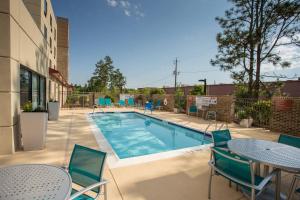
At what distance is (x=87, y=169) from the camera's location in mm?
1879

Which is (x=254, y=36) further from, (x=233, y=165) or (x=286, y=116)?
(x=233, y=165)

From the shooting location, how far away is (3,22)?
3623mm

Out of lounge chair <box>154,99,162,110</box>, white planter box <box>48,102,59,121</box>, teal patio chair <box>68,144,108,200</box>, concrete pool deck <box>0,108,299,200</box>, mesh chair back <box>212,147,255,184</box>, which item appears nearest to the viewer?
teal patio chair <box>68,144,108,200</box>

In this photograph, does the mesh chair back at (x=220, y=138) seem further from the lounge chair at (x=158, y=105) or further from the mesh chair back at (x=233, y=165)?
the lounge chair at (x=158, y=105)

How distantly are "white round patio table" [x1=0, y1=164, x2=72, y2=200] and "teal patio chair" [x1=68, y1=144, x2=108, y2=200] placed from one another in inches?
11.2

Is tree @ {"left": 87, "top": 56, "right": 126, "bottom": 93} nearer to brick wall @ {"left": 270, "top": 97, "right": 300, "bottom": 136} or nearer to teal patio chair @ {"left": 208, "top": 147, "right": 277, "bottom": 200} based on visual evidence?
brick wall @ {"left": 270, "top": 97, "right": 300, "bottom": 136}

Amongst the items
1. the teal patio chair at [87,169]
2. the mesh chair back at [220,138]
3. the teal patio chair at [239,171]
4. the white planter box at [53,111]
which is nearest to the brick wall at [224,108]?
the mesh chair back at [220,138]

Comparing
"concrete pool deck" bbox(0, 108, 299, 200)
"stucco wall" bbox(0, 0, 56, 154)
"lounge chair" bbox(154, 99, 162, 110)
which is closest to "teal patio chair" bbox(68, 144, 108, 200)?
"concrete pool deck" bbox(0, 108, 299, 200)

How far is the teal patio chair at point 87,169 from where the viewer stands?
5.78ft

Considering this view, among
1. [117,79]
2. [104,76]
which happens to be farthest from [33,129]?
[117,79]

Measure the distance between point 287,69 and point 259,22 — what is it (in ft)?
10.4

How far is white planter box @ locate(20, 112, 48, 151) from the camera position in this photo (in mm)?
3975

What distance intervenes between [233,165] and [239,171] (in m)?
0.08

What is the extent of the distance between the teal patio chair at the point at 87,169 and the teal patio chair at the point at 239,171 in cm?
146
